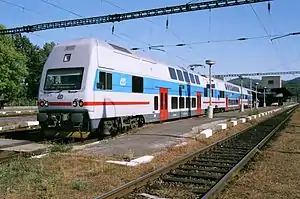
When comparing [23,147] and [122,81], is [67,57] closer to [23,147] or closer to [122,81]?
[122,81]

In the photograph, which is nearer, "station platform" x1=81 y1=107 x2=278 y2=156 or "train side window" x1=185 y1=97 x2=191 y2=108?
"station platform" x1=81 y1=107 x2=278 y2=156

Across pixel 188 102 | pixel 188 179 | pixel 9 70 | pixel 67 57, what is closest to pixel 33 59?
pixel 9 70

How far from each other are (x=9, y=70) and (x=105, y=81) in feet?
167

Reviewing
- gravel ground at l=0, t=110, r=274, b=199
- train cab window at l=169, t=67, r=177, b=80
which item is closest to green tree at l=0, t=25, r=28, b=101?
train cab window at l=169, t=67, r=177, b=80

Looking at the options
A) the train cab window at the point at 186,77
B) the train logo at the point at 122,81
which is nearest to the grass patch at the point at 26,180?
the train logo at the point at 122,81

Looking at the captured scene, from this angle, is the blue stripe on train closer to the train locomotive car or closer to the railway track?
the train locomotive car

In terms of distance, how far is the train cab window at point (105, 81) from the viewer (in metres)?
14.7

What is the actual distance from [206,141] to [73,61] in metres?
6.26

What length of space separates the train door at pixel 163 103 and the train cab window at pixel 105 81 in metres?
6.65

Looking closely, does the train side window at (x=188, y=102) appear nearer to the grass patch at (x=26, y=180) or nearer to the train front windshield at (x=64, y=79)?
the train front windshield at (x=64, y=79)

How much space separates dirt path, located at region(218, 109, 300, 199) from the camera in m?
7.27

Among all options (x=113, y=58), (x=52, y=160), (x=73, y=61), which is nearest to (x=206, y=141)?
(x=113, y=58)

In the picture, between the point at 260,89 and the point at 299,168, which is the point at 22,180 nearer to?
the point at 299,168

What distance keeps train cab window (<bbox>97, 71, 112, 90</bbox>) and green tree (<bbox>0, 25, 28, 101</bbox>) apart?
161 feet
